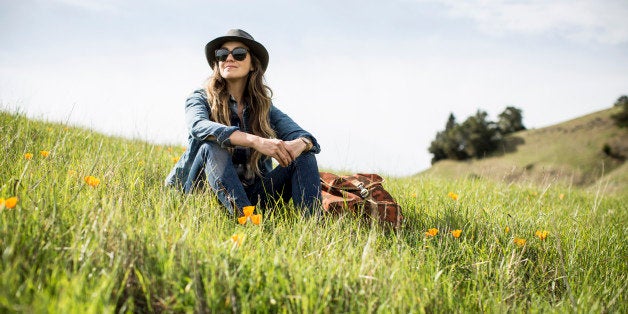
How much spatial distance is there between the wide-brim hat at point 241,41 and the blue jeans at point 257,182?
1158 mm

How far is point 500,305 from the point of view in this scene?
1841 mm

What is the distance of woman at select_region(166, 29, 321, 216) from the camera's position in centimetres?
296

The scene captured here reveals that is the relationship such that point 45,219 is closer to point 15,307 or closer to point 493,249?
point 15,307

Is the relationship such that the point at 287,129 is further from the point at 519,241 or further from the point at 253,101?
the point at 519,241

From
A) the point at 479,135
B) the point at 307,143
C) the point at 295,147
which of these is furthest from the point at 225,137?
the point at 479,135

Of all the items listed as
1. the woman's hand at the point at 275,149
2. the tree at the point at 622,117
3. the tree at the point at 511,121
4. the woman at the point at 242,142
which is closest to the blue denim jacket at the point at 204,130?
the woman at the point at 242,142

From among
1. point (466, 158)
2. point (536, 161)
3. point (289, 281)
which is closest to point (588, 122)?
point (536, 161)

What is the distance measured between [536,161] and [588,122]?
12.7 meters

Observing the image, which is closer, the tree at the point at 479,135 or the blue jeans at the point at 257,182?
the blue jeans at the point at 257,182

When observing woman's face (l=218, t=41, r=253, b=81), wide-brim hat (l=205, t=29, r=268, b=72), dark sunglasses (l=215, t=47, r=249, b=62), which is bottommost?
woman's face (l=218, t=41, r=253, b=81)

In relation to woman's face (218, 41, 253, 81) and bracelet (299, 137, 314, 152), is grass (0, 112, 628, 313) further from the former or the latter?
woman's face (218, 41, 253, 81)

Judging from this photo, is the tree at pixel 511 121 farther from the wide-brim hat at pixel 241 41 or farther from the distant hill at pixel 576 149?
the wide-brim hat at pixel 241 41

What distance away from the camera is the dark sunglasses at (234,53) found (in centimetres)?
361

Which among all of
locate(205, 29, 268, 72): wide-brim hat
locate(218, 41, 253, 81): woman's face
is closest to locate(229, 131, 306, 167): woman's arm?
locate(218, 41, 253, 81): woman's face
